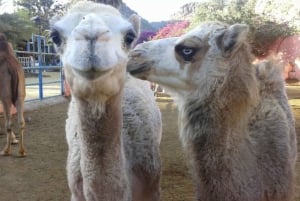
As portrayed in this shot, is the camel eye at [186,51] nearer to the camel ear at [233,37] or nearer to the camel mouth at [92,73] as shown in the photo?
the camel ear at [233,37]

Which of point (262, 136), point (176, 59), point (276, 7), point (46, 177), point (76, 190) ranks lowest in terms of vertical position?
point (46, 177)

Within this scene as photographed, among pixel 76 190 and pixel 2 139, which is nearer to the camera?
pixel 76 190

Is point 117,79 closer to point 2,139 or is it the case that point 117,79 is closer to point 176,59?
point 176,59

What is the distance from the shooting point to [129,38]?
2.40 m

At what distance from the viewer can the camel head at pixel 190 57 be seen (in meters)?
2.50

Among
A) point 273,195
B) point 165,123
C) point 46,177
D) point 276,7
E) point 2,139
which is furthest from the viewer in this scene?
point 276,7

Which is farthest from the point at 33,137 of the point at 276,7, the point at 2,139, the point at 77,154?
the point at 276,7

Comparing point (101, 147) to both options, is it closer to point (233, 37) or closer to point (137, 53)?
point (137, 53)

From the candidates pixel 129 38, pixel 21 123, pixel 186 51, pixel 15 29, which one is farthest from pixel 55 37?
pixel 15 29

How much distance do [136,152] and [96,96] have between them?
91cm

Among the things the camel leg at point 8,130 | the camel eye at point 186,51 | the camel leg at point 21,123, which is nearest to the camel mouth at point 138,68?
the camel eye at point 186,51

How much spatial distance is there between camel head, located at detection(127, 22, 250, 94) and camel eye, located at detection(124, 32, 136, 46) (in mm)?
250

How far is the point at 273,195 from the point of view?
2.55 metres

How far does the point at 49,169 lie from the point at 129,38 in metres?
3.68
